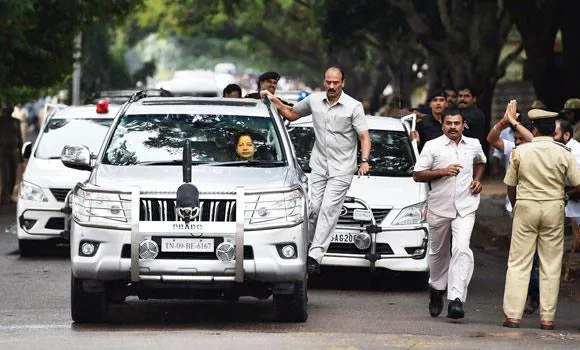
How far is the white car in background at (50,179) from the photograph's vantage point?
18.1 m

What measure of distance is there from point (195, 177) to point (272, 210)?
0.66 m

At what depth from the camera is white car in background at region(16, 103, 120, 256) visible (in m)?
18.1

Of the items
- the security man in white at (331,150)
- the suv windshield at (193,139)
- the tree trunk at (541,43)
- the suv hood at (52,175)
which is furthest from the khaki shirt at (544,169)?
the tree trunk at (541,43)

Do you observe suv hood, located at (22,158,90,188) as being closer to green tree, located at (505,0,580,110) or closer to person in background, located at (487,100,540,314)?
person in background, located at (487,100,540,314)

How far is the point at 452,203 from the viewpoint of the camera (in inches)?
507

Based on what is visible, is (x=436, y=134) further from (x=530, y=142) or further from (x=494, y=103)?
(x=494, y=103)

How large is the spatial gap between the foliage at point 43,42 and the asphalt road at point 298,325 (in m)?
9.92

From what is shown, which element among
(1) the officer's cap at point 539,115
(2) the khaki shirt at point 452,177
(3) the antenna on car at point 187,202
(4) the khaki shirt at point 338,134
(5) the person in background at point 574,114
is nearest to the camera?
(3) the antenna on car at point 187,202

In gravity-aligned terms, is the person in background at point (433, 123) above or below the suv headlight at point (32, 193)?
above

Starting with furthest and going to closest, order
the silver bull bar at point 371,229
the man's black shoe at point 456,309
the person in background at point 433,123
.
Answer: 1. the person in background at point 433,123
2. the silver bull bar at point 371,229
3. the man's black shoe at point 456,309

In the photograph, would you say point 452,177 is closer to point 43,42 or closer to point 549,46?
point 549,46

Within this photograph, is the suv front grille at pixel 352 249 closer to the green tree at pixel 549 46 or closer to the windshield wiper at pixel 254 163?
the windshield wiper at pixel 254 163

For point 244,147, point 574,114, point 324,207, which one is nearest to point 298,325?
point 244,147

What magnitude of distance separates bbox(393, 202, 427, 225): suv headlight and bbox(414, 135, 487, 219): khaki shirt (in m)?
1.94
